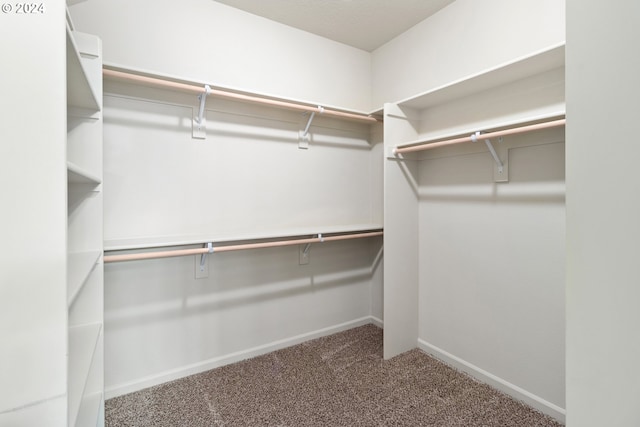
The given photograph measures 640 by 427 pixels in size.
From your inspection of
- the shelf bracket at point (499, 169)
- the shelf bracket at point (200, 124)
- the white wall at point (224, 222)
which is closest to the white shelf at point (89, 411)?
the white wall at point (224, 222)

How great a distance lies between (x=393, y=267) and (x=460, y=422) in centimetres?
99

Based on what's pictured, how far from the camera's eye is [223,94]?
1.89 meters

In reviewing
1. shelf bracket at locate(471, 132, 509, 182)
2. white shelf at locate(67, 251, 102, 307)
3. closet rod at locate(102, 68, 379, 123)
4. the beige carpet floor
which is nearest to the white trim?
A: the beige carpet floor

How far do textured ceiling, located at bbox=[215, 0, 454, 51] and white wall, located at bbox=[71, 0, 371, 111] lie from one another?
0.08m

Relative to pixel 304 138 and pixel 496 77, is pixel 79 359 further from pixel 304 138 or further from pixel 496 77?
pixel 496 77

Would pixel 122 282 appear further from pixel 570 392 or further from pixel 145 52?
pixel 570 392

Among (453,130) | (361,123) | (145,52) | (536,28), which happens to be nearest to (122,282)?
(145,52)

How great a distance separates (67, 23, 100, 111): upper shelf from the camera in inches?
37.9

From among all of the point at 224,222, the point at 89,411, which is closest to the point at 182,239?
the point at 224,222

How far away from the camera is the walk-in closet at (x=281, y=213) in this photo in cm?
80

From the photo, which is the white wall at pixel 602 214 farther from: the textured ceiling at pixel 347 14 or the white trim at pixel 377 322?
the white trim at pixel 377 322

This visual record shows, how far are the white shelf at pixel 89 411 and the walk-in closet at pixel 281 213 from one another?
0.04 ft

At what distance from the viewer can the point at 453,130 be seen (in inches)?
85.3

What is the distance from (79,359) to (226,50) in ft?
6.58
